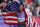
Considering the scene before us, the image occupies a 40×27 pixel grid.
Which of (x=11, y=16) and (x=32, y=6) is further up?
(x=32, y=6)

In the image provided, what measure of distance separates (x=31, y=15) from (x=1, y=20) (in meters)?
0.43

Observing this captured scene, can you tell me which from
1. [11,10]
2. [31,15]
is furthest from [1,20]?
[31,15]

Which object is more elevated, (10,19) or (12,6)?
(12,6)

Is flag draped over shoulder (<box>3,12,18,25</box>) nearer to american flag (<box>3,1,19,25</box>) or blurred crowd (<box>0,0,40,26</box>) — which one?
american flag (<box>3,1,19,25</box>)

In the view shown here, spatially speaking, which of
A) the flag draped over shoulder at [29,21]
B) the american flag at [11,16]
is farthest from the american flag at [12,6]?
the flag draped over shoulder at [29,21]

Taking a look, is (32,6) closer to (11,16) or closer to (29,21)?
(29,21)

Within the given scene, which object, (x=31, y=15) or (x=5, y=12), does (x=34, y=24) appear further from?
(x=5, y=12)

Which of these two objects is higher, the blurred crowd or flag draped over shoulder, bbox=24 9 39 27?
the blurred crowd

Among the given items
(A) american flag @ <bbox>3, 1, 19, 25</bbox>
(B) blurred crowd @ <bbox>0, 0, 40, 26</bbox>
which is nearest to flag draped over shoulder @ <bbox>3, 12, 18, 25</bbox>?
(A) american flag @ <bbox>3, 1, 19, 25</bbox>

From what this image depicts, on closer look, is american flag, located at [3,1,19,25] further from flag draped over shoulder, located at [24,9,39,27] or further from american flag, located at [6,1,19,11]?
flag draped over shoulder, located at [24,9,39,27]

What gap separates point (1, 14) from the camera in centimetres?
96

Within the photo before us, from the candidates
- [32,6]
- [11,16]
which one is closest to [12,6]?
[11,16]

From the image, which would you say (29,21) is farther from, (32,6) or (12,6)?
(12,6)

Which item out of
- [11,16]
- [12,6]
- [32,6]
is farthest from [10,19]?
[32,6]
